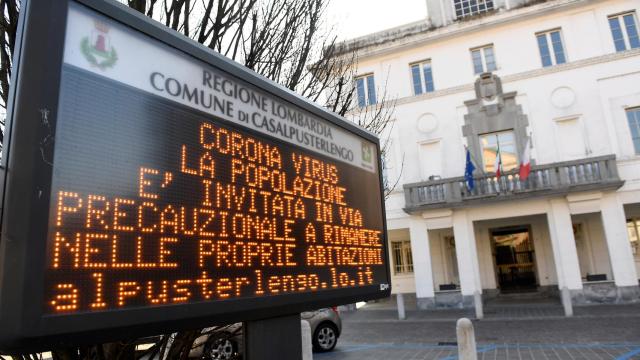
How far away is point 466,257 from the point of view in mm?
18000

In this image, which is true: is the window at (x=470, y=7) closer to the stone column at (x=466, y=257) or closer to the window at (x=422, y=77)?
the window at (x=422, y=77)

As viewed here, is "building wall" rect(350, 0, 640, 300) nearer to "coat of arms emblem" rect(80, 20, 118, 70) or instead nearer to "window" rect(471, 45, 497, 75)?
"window" rect(471, 45, 497, 75)

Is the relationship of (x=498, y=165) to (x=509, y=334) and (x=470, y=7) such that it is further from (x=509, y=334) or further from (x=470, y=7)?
(x=509, y=334)

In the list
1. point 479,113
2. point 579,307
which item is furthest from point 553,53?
point 579,307

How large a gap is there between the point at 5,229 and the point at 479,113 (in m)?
19.9

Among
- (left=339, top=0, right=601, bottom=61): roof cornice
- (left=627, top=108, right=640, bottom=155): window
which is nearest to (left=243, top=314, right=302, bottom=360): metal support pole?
(left=339, top=0, right=601, bottom=61): roof cornice

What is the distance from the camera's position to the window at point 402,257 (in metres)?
22.9

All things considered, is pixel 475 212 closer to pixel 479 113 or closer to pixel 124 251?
pixel 479 113

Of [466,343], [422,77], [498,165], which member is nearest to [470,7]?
[422,77]

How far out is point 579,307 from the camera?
16.0m

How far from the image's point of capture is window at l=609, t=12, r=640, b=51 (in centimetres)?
1769

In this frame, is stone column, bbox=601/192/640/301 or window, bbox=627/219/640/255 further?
window, bbox=627/219/640/255

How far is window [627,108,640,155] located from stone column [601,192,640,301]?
2.25 meters

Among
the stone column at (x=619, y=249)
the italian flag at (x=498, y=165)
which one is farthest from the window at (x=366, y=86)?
the stone column at (x=619, y=249)
